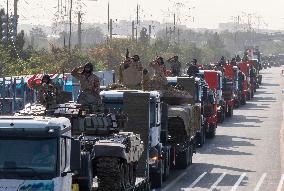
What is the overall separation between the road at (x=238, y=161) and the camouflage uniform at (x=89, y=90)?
6.08 m

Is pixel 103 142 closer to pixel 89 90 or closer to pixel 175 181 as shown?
pixel 89 90

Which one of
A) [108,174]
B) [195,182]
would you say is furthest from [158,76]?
[108,174]

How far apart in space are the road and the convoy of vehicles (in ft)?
3.16

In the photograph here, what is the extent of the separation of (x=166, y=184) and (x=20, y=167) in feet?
46.3

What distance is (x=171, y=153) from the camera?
103 ft

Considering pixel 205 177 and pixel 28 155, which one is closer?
pixel 28 155

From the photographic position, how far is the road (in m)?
29.5

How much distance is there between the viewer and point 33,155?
1556 cm

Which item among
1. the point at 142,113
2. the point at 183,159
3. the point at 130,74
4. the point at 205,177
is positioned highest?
the point at 130,74

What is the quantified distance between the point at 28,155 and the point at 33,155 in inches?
3.2

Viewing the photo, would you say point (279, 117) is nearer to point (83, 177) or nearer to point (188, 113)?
point (188, 113)

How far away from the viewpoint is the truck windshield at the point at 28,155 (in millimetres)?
15516

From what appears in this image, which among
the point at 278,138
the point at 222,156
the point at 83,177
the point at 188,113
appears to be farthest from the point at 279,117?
the point at 83,177

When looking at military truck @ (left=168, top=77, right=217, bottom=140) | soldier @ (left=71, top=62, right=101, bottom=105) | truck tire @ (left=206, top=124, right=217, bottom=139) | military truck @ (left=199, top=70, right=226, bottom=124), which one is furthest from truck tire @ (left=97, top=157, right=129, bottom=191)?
military truck @ (left=199, top=70, right=226, bottom=124)
